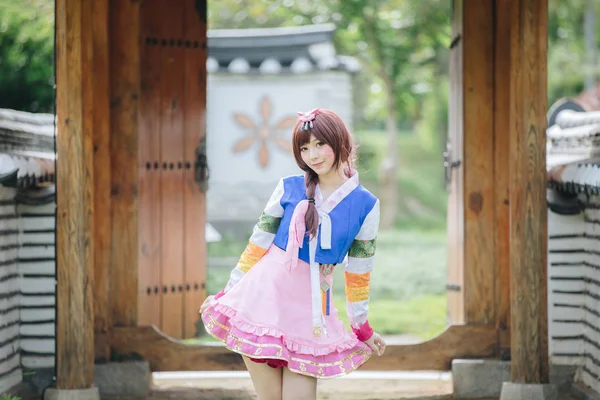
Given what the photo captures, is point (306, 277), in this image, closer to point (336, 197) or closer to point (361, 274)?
point (361, 274)

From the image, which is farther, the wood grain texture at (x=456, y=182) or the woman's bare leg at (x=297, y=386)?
the wood grain texture at (x=456, y=182)

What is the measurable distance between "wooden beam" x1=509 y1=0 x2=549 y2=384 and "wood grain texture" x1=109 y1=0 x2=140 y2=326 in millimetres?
2393

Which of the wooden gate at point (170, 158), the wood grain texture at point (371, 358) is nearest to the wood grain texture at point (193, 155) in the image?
the wooden gate at point (170, 158)

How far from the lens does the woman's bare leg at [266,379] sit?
3.99 meters

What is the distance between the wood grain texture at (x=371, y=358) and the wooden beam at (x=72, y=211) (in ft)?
2.55

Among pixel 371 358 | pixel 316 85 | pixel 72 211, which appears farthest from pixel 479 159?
pixel 316 85

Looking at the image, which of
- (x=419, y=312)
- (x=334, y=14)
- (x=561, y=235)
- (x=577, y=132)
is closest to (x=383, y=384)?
(x=561, y=235)

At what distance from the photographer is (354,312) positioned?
3986mm

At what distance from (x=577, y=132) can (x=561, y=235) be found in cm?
69

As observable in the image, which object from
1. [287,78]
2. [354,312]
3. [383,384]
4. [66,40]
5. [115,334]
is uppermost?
[287,78]

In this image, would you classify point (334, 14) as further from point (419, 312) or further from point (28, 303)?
point (28, 303)

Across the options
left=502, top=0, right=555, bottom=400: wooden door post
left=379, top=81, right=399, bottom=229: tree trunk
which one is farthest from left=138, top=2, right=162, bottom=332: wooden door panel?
left=379, top=81, right=399, bottom=229: tree trunk

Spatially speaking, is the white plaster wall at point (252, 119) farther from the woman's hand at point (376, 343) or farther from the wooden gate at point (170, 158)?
the woman's hand at point (376, 343)

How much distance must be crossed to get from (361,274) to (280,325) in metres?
0.38
